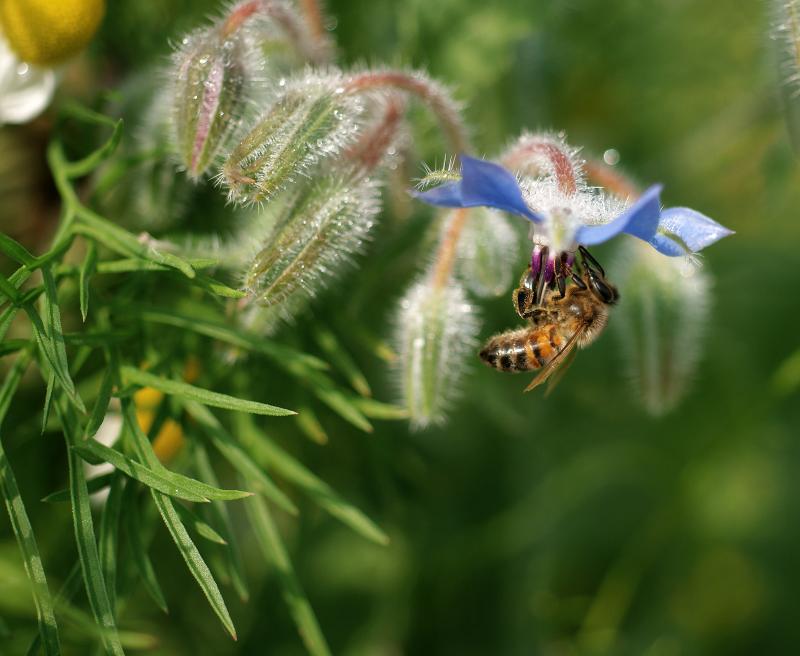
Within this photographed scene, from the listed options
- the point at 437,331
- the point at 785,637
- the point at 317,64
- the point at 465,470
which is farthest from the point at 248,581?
the point at 785,637

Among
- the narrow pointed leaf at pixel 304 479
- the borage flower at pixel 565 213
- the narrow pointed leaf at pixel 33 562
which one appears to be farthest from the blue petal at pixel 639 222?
the narrow pointed leaf at pixel 33 562

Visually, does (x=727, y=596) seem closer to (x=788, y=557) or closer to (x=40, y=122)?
(x=788, y=557)

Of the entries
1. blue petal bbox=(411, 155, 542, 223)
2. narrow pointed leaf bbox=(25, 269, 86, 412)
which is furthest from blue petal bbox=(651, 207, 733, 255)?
narrow pointed leaf bbox=(25, 269, 86, 412)

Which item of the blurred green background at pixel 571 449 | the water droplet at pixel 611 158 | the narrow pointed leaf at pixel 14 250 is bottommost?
the blurred green background at pixel 571 449

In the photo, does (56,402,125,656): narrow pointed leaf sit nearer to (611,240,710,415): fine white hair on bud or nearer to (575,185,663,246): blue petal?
(575,185,663,246): blue petal

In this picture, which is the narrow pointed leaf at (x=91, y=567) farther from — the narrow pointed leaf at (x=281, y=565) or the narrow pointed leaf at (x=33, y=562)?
the narrow pointed leaf at (x=281, y=565)

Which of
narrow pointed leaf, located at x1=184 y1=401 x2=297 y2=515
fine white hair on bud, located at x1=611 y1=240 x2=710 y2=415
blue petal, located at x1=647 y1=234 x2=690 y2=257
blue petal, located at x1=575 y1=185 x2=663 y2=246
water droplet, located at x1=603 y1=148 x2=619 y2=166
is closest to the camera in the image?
blue petal, located at x1=575 y1=185 x2=663 y2=246
